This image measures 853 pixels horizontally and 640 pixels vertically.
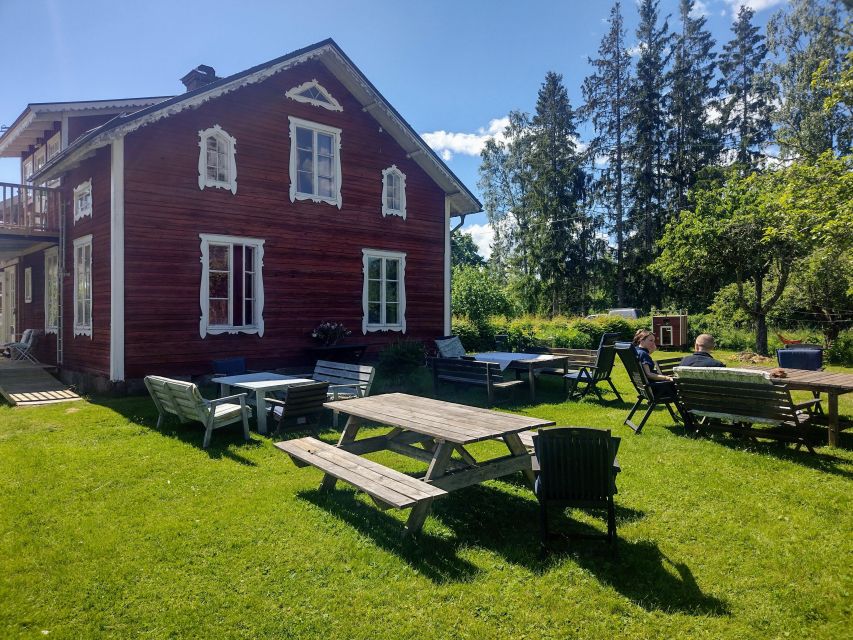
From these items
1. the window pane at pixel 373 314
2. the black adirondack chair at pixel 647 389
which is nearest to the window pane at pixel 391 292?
the window pane at pixel 373 314

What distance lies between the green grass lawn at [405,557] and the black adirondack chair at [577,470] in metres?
0.34

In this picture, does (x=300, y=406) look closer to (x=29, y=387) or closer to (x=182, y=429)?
(x=182, y=429)

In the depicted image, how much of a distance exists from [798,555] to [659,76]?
3709cm

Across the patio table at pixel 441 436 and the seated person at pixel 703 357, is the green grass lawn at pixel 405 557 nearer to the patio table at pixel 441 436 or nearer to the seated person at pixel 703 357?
the patio table at pixel 441 436

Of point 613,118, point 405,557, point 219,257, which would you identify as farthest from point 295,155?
point 613,118

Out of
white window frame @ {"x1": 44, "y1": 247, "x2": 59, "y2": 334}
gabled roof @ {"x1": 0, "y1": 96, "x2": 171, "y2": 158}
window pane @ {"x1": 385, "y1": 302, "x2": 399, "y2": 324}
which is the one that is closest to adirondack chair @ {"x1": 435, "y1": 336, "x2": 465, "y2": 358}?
window pane @ {"x1": 385, "y1": 302, "x2": 399, "y2": 324}

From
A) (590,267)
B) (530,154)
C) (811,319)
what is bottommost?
(811,319)

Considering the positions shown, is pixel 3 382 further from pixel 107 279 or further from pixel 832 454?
pixel 832 454

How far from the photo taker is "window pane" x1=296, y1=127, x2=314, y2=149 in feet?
42.4

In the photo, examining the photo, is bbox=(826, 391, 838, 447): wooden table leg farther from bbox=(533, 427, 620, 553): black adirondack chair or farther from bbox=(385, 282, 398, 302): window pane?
bbox=(385, 282, 398, 302): window pane

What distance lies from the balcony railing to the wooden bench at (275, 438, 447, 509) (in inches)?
440

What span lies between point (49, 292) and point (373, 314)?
28.9ft

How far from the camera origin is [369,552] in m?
4.00

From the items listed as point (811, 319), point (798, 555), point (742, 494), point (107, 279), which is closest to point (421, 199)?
point (107, 279)
